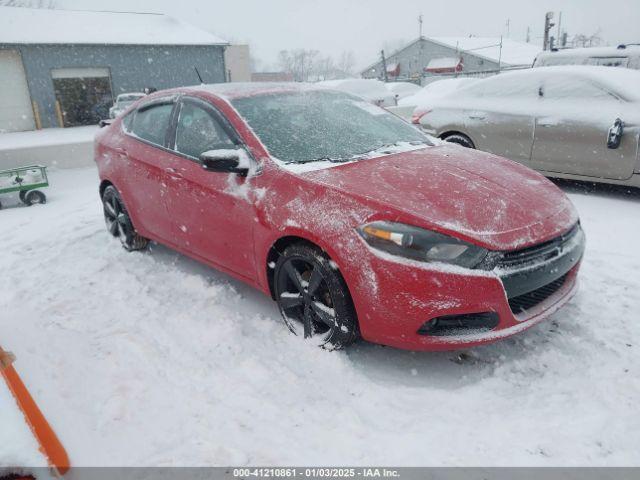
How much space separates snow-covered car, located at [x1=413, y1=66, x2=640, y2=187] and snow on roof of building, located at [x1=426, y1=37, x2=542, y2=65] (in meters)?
37.4

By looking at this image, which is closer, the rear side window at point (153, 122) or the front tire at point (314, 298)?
the front tire at point (314, 298)

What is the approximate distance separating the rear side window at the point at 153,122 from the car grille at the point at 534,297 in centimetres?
292

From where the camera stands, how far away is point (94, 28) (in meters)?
23.7

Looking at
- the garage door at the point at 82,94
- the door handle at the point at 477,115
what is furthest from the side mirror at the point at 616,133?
the garage door at the point at 82,94

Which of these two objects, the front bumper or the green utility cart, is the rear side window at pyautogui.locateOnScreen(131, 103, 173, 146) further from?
the green utility cart

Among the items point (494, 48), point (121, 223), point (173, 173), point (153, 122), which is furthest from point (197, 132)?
point (494, 48)

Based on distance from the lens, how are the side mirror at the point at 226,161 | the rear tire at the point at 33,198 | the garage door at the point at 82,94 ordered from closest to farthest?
the side mirror at the point at 226,161
the rear tire at the point at 33,198
the garage door at the point at 82,94

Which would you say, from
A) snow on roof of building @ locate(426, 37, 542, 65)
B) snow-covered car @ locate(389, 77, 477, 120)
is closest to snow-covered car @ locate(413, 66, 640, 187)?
snow-covered car @ locate(389, 77, 477, 120)

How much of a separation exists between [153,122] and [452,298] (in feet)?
10.0

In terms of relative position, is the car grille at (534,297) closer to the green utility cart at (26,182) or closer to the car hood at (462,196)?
the car hood at (462,196)

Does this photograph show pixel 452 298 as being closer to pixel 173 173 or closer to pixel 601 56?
pixel 173 173

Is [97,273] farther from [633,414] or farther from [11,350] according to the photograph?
[633,414]

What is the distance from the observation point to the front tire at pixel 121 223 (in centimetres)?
461

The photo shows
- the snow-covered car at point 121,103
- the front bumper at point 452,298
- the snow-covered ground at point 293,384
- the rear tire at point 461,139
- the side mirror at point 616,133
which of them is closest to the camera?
the snow-covered ground at point 293,384
